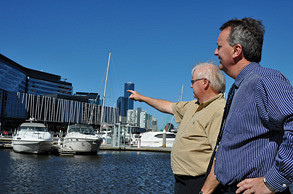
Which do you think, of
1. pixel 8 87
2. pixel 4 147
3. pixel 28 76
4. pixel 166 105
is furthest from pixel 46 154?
pixel 28 76

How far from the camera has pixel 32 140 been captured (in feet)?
77.6

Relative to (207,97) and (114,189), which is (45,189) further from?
(207,97)

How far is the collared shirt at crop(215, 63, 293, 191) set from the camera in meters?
1.58

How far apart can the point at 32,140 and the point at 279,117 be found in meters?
24.3

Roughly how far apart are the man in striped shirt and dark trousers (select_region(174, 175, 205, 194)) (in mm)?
616

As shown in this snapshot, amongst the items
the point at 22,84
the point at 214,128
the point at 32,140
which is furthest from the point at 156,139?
the point at 22,84

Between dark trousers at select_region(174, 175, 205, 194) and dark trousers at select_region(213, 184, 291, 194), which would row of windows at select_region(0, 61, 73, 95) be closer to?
dark trousers at select_region(174, 175, 205, 194)

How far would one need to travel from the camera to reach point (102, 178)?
13.3 meters

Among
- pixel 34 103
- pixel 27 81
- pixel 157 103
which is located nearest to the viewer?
pixel 157 103

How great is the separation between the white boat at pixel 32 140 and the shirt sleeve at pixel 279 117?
78.6 ft

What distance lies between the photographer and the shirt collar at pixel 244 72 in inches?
75.3

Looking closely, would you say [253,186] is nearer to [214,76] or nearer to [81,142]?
[214,76]

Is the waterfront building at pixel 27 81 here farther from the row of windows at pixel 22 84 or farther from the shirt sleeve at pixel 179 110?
the shirt sleeve at pixel 179 110

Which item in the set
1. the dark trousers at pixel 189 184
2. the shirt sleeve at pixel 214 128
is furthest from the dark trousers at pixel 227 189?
the dark trousers at pixel 189 184
